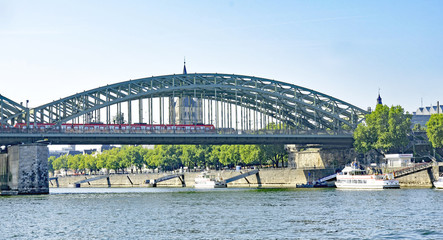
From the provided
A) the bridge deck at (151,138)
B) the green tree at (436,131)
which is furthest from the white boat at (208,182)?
the green tree at (436,131)

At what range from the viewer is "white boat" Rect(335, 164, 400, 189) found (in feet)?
304

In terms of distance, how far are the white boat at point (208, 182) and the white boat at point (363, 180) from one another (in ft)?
99.9

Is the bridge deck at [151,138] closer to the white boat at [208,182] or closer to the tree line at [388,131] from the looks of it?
the tree line at [388,131]

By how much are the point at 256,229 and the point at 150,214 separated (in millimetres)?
Result: 16013

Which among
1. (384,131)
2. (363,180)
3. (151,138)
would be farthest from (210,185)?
(363,180)

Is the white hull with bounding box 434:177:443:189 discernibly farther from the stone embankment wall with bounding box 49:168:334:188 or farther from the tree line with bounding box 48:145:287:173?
the tree line with bounding box 48:145:287:173

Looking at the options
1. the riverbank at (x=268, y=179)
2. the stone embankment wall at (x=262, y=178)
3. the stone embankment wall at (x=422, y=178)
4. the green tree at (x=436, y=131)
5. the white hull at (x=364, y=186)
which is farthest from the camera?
the stone embankment wall at (x=262, y=178)

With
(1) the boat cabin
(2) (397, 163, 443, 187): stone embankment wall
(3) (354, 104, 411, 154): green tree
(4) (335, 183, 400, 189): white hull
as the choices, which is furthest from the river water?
(3) (354, 104, 411, 154): green tree

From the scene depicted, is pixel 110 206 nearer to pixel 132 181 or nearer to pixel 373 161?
pixel 373 161

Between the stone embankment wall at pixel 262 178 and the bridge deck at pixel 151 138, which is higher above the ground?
the bridge deck at pixel 151 138

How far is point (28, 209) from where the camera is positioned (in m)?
68.2

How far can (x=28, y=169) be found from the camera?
97.5 m

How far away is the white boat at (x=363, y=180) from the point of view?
9262 cm

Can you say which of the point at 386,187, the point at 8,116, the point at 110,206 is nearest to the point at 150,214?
the point at 110,206
